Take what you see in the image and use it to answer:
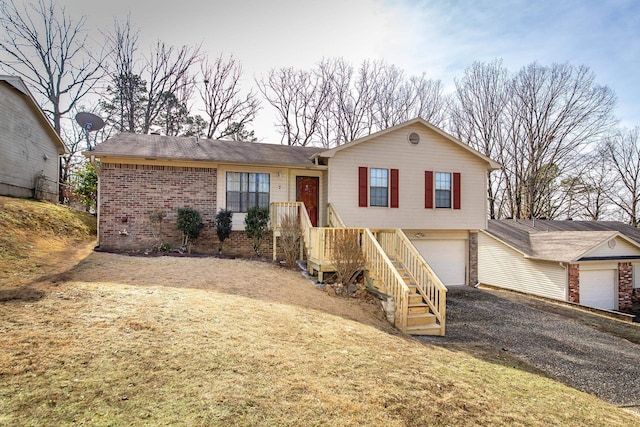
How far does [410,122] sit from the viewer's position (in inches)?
520

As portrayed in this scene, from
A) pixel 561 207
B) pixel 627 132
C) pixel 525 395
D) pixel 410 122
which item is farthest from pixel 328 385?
pixel 627 132

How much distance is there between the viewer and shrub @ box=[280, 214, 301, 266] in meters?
11.4

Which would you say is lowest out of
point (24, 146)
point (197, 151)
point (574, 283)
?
point (574, 283)

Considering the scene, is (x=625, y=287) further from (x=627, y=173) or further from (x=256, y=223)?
(x=627, y=173)

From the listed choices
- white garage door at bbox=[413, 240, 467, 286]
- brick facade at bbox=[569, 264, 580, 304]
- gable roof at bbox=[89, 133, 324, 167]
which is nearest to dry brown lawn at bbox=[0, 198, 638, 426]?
gable roof at bbox=[89, 133, 324, 167]

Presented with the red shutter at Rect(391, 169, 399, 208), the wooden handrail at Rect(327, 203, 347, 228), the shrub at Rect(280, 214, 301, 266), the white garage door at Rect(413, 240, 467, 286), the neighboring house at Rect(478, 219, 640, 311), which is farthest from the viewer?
the neighboring house at Rect(478, 219, 640, 311)

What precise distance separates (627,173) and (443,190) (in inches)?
1101

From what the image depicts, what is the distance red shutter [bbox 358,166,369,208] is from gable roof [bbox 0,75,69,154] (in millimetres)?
14330

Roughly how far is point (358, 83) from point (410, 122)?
17104mm

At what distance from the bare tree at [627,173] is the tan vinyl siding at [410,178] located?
24.8 m

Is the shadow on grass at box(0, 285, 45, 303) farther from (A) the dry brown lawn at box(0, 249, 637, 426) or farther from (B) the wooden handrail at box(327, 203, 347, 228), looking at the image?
(B) the wooden handrail at box(327, 203, 347, 228)

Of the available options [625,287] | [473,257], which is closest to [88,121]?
[473,257]

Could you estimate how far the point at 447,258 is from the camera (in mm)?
14516

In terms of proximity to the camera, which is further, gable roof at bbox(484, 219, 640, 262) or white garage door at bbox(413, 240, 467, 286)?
gable roof at bbox(484, 219, 640, 262)
